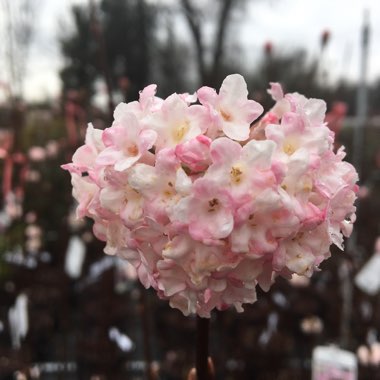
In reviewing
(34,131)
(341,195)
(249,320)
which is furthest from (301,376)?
(34,131)

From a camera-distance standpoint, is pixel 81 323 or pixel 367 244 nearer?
pixel 81 323

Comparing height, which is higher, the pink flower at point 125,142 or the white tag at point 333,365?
the pink flower at point 125,142

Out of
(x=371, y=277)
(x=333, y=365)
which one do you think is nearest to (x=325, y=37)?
(x=371, y=277)

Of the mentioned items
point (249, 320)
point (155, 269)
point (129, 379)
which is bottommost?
point (249, 320)

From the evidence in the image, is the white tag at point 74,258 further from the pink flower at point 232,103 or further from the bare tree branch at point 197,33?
the pink flower at point 232,103

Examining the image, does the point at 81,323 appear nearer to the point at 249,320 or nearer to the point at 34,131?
the point at 249,320

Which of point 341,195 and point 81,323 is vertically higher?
point 341,195

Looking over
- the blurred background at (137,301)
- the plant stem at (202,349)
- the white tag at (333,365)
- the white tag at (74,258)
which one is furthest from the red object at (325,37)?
the plant stem at (202,349)
